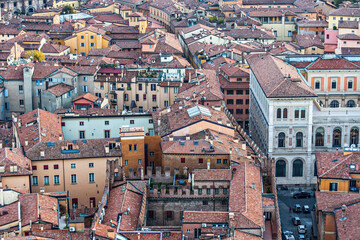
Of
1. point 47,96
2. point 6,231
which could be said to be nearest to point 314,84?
point 47,96

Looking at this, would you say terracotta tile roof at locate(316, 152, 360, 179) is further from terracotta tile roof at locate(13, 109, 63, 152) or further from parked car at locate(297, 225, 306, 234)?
terracotta tile roof at locate(13, 109, 63, 152)

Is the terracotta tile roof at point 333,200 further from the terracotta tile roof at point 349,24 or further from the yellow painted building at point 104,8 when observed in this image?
the yellow painted building at point 104,8

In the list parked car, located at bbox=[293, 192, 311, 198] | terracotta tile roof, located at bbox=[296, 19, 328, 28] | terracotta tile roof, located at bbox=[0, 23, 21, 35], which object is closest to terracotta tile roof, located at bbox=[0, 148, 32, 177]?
parked car, located at bbox=[293, 192, 311, 198]

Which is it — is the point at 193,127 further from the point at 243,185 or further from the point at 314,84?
the point at 314,84

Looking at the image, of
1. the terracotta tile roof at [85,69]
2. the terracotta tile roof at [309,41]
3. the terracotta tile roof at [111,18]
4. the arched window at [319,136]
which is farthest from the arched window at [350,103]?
the terracotta tile roof at [111,18]

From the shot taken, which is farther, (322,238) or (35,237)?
(322,238)

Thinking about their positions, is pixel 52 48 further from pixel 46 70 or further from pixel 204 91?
pixel 204 91
